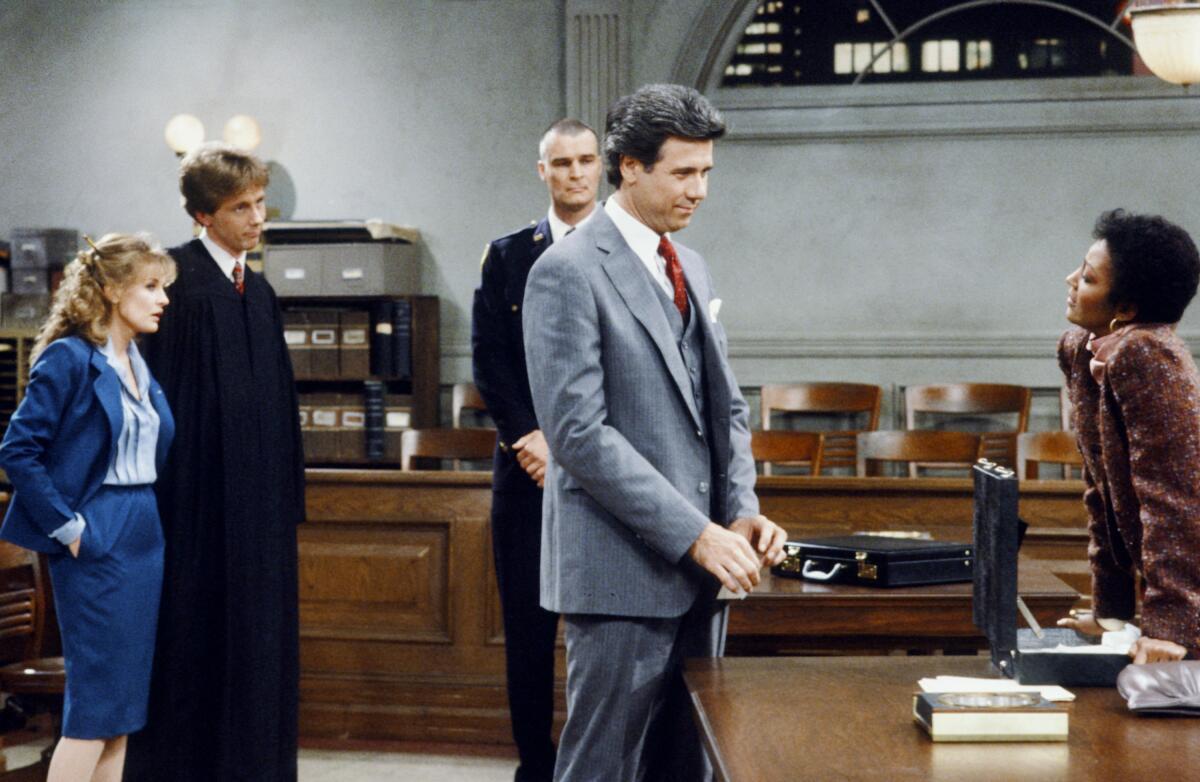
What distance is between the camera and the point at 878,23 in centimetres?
786

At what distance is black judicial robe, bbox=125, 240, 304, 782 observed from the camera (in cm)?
290

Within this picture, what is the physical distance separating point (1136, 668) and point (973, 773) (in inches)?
14.2

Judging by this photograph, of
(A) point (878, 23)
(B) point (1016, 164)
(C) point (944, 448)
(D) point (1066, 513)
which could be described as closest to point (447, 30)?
(A) point (878, 23)

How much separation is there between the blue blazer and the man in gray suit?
122 centimetres

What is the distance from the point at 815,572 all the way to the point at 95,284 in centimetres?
165

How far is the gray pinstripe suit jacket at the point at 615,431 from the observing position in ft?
6.17

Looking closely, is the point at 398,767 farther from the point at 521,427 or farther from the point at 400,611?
the point at 521,427

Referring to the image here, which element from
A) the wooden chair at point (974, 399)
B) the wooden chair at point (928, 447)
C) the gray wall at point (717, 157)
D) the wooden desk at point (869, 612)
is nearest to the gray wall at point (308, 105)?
the gray wall at point (717, 157)

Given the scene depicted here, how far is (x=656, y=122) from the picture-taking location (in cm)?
193

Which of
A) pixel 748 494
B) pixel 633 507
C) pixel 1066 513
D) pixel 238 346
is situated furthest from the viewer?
pixel 1066 513

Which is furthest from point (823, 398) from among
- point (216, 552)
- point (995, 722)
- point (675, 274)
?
point (995, 722)

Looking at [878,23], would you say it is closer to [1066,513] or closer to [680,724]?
[1066,513]

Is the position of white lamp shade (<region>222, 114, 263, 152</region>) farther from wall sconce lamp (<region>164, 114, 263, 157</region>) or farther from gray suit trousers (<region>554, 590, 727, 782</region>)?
gray suit trousers (<region>554, 590, 727, 782</region>)

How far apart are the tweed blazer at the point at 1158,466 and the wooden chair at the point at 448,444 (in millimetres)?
3796
